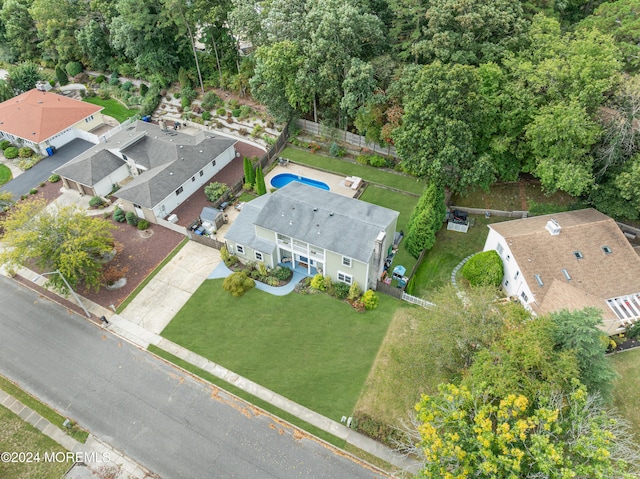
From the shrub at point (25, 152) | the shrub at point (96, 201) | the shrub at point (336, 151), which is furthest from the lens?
the shrub at point (25, 152)

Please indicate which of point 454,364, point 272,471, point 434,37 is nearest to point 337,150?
point 434,37

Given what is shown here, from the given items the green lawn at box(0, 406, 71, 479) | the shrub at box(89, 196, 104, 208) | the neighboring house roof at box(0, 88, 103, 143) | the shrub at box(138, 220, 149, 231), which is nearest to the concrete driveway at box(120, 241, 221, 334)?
the shrub at box(138, 220, 149, 231)

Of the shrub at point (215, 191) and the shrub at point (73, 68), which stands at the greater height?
the shrub at point (73, 68)

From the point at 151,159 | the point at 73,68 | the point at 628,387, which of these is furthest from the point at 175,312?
the point at 73,68

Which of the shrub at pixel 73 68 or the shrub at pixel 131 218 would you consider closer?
the shrub at pixel 131 218

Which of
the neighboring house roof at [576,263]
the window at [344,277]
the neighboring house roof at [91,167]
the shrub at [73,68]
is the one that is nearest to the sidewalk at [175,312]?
the window at [344,277]

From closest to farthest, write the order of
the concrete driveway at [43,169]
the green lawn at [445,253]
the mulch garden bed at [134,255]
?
the green lawn at [445,253] → the mulch garden bed at [134,255] → the concrete driveway at [43,169]

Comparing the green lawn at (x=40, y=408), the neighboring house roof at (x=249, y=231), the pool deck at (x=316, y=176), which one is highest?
the neighboring house roof at (x=249, y=231)

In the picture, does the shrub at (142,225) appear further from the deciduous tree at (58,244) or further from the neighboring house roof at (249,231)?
the neighboring house roof at (249,231)
